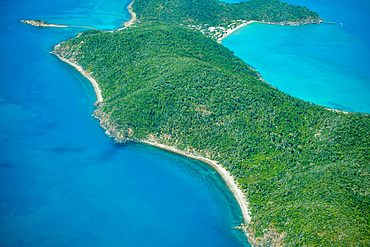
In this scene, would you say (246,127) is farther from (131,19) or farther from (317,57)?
(131,19)

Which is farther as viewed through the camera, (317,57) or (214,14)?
(214,14)

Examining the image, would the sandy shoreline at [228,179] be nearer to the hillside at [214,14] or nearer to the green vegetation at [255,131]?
the green vegetation at [255,131]

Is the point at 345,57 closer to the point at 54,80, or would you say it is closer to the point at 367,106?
the point at 367,106

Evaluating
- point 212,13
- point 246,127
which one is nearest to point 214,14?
point 212,13

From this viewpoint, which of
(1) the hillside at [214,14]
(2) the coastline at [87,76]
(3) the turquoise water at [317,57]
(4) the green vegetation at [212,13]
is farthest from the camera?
(4) the green vegetation at [212,13]

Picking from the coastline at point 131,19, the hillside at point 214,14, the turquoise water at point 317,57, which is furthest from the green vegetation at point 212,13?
the turquoise water at point 317,57

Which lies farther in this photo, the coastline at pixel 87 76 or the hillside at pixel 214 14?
the hillside at pixel 214 14
